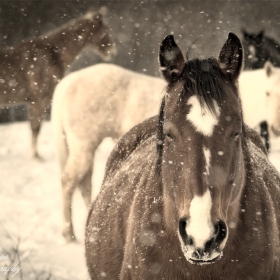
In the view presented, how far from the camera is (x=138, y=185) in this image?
2162 millimetres

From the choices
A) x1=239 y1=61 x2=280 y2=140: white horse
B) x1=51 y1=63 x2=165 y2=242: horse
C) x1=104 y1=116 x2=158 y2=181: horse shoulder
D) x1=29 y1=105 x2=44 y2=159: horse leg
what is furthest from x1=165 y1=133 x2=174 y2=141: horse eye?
x1=29 y1=105 x2=44 y2=159: horse leg

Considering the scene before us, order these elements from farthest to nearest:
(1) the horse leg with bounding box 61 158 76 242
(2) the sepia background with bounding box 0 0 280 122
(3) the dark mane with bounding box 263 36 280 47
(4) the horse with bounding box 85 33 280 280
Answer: (2) the sepia background with bounding box 0 0 280 122 < (3) the dark mane with bounding box 263 36 280 47 < (1) the horse leg with bounding box 61 158 76 242 < (4) the horse with bounding box 85 33 280 280

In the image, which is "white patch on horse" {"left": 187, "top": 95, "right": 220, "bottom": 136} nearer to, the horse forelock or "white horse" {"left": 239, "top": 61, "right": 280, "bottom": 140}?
the horse forelock

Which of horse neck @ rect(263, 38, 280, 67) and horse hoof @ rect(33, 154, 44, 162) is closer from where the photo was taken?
horse neck @ rect(263, 38, 280, 67)

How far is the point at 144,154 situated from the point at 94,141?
232 centimetres

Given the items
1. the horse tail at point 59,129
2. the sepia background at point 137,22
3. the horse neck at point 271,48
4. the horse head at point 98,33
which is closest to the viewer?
the horse tail at point 59,129

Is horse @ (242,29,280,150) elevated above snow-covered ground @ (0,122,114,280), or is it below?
above

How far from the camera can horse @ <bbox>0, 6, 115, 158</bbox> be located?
295 inches

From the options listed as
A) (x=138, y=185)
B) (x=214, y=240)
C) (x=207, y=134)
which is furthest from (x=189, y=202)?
(x=138, y=185)

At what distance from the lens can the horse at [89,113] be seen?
464 cm

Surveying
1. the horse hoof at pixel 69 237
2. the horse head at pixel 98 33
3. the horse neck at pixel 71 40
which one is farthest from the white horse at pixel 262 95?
the horse neck at pixel 71 40

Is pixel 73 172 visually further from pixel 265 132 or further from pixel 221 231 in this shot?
pixel 221 231

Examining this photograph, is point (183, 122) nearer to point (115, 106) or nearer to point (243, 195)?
point (243, 195)

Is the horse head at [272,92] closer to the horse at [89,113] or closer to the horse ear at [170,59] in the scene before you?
the horse at [89,113]
